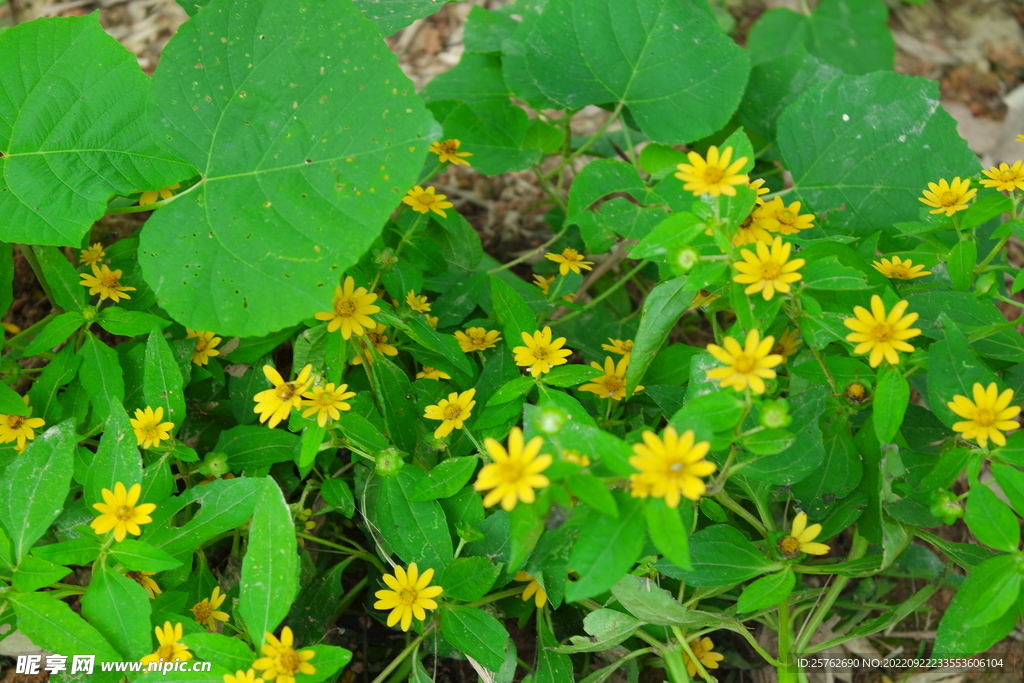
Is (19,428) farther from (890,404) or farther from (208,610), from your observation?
(890,404)

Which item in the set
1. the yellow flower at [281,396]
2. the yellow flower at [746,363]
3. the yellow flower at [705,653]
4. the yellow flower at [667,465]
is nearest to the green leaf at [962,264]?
the yellow flower at [746,363]

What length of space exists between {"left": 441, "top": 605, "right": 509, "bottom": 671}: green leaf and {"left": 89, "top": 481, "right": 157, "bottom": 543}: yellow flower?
570 mm

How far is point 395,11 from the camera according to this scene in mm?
1873

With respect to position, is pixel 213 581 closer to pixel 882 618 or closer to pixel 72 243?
pixel 72 243

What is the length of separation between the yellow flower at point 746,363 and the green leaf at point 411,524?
62 centimetres

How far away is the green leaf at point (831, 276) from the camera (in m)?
1.25

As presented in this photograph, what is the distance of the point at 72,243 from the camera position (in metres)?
1.57

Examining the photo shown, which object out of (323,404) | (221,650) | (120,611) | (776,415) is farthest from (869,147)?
(120,611)

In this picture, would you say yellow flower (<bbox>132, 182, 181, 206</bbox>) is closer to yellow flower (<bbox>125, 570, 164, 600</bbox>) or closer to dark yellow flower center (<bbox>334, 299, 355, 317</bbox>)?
dark yellow flower center (<bbox>334, 299, 355, 317</bbox>)

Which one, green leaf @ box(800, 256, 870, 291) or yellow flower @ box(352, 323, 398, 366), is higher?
green leaf @ box(800, 256, 870, 291)

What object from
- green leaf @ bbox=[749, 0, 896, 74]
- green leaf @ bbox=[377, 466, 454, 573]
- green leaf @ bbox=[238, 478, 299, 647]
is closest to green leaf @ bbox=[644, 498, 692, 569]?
green leaf @ bbox=[377, 466, 454, 573]

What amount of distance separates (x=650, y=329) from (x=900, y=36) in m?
2.60

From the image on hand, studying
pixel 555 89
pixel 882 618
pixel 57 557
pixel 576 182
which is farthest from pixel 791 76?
pixel 57 557

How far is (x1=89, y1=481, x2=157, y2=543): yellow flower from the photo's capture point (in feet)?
4.42
